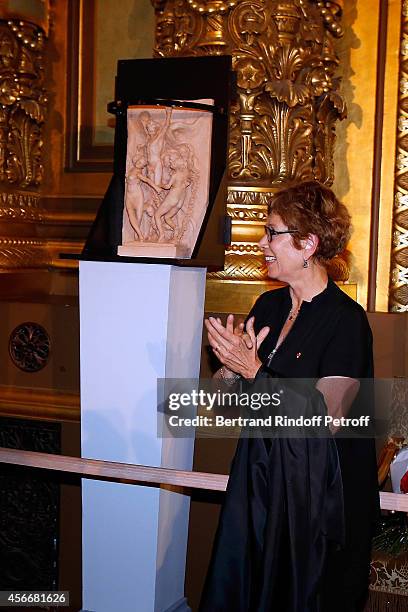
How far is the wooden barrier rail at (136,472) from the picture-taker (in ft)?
8.65

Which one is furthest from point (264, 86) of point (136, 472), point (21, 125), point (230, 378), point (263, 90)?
point (136, 472)

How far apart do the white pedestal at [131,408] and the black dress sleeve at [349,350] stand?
0.61 m

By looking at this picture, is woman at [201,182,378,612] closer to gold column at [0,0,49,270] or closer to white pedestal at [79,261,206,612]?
white pedestal at [79,261,206,612]

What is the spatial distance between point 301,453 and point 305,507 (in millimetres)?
155

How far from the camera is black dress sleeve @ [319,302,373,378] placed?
8.38 feet

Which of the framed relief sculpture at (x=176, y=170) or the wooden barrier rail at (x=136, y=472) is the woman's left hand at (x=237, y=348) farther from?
the framed relief sculpture at (x=176, y=170)

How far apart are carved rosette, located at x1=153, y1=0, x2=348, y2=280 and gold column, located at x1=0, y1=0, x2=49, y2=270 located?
87cm

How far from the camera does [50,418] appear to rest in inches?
175

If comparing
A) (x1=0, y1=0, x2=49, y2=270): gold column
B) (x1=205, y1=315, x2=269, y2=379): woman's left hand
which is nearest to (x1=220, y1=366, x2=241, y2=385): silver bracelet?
(x1=205, y1=315, x2=269, y2=379): woman's left hand

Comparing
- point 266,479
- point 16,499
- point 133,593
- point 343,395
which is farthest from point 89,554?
point 16,499

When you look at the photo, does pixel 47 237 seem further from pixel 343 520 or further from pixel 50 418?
pixel 343 520

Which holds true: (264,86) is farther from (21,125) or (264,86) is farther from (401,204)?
(21,125)

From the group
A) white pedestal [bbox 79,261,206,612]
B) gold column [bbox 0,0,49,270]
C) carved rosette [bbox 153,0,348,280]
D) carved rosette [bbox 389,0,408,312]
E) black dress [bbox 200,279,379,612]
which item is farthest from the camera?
gold column [bbox 0,0,49,270]

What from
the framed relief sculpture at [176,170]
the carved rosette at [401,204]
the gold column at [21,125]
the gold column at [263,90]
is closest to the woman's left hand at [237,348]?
the framed relief sculpture at [176,170]
